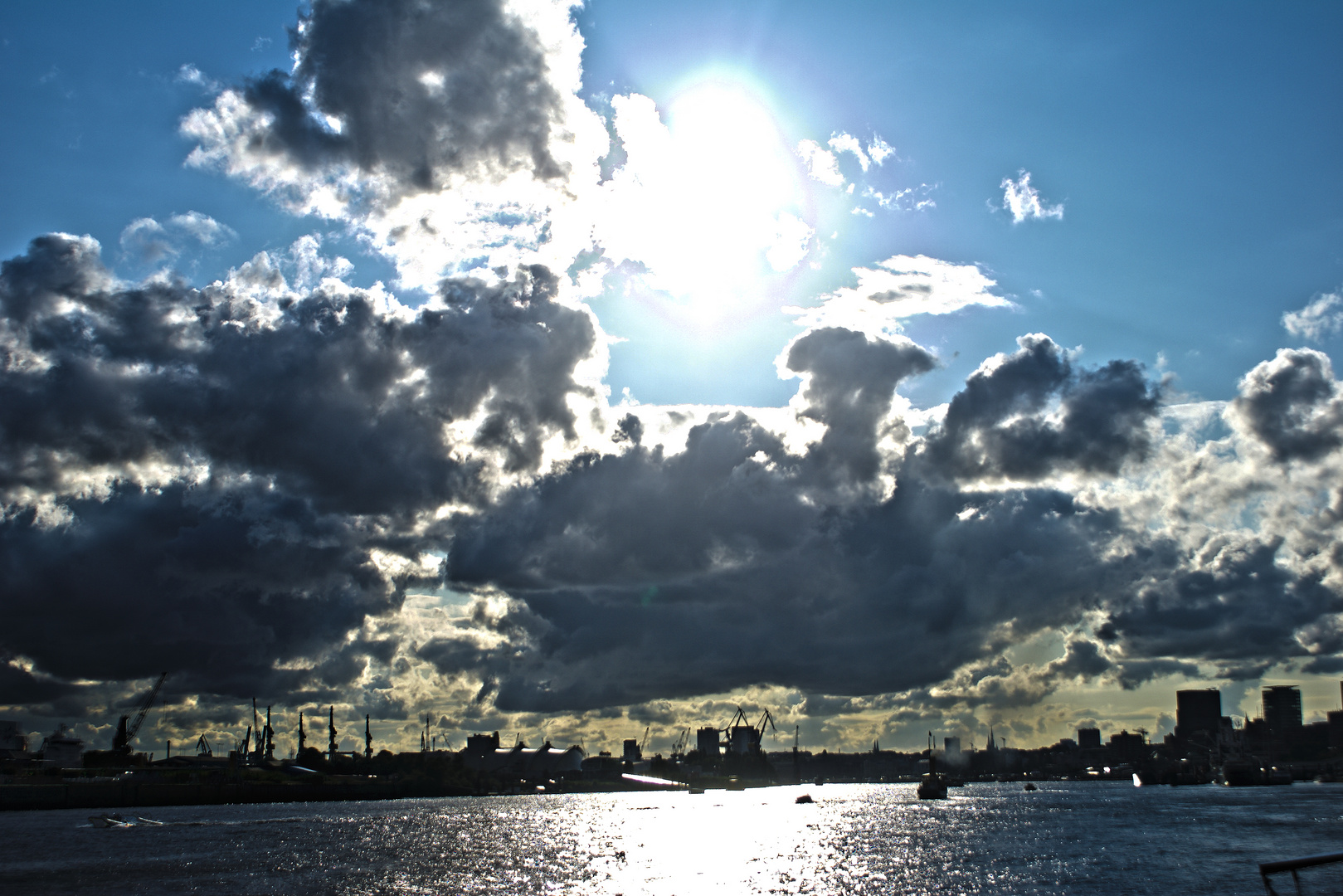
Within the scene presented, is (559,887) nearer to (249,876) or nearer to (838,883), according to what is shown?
(838,883)

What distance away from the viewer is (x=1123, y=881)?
11044 cm

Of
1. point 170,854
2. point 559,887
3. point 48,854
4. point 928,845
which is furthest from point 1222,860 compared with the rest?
point 48,854

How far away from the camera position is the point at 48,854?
149 m

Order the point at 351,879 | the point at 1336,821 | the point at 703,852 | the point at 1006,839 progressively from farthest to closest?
1. the point at 1336,821
2. the point at 1006,839
3. the point at 703,852
4. the point at 351,879

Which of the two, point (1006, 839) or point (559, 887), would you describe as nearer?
point (559, 887)

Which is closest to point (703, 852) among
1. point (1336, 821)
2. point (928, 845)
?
point (928, 845)

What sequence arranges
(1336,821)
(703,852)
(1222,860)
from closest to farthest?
1. (1222,860)
2. (703,852)
3. (1336,821)

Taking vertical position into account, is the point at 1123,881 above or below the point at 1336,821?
above

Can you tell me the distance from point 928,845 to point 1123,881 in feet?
182

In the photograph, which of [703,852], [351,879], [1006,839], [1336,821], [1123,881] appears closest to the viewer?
[1123,881]

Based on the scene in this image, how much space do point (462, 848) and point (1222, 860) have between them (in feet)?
373

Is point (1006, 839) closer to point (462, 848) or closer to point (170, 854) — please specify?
point (462, 848)

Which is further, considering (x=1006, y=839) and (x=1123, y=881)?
(x=1006, y=839)

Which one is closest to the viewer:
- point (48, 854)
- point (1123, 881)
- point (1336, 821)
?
point (1123, 881)
